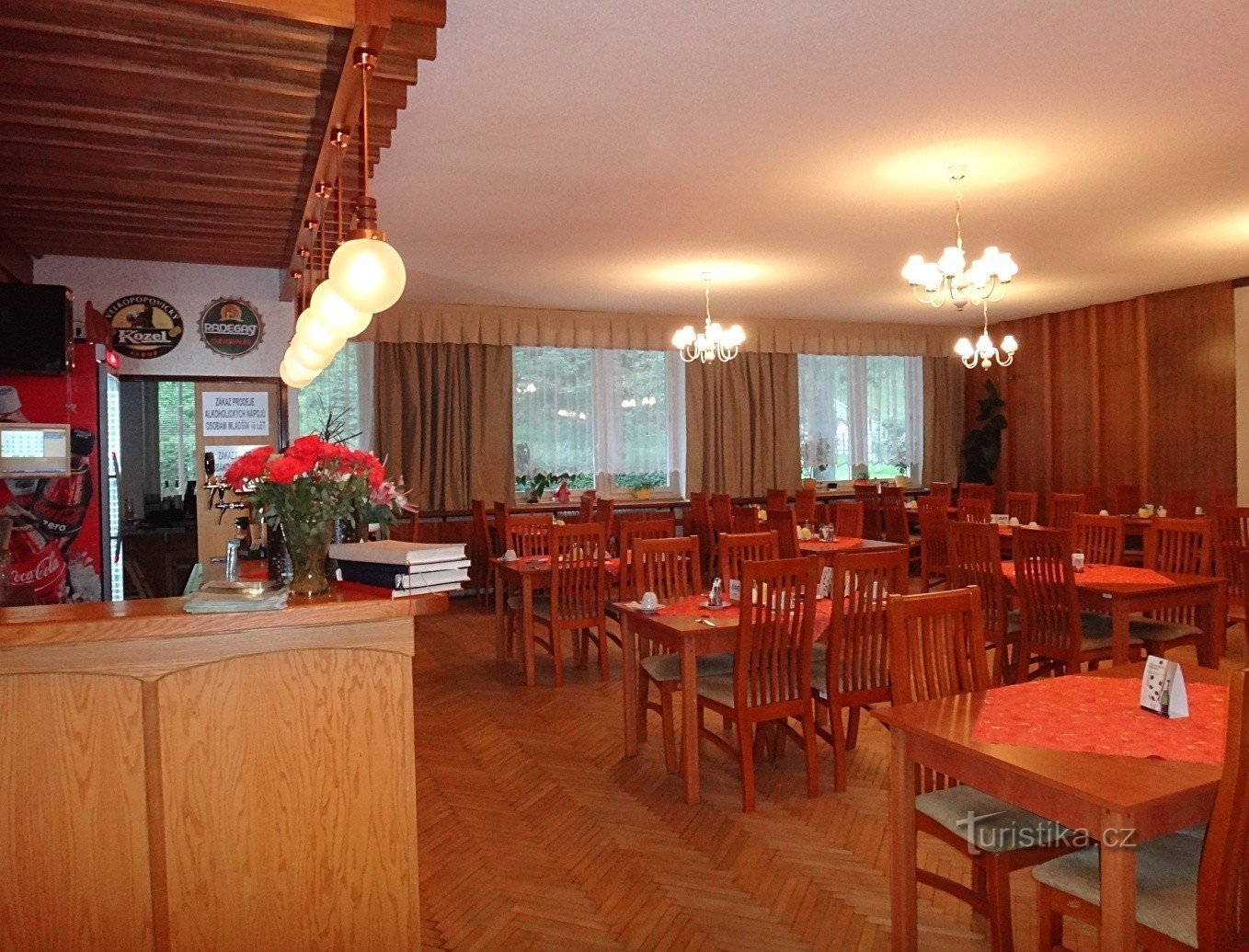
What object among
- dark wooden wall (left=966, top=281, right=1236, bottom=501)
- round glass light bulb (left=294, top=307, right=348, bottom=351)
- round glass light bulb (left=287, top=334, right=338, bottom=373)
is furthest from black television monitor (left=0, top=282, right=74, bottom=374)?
dark wooden wall (left=966, top=281, right=1236, bottom=501)

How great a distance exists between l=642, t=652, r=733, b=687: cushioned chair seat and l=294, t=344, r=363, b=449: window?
5.51 m

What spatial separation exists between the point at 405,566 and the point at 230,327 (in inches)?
174

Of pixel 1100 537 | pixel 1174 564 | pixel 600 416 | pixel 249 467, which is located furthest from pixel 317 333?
pixel 600 416

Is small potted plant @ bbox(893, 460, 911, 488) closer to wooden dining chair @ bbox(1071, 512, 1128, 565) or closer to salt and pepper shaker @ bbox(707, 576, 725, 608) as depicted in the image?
wooden dining chair @ bbox(1071, 512, 1128, 565)

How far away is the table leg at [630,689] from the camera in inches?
165

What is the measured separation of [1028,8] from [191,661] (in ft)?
10.7

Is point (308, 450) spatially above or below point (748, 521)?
above

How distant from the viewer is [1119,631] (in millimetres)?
4246

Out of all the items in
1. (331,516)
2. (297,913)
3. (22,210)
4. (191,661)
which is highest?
(22,210)

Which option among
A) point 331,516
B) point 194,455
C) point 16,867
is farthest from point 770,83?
point 194,455

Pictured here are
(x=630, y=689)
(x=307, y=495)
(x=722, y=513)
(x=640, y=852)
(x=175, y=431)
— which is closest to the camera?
(x=307, y=495)

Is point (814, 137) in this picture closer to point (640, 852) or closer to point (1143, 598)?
point (1143, 598)

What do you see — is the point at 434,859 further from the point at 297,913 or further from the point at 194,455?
the point at 194,455

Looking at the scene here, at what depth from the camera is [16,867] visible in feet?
6.96
